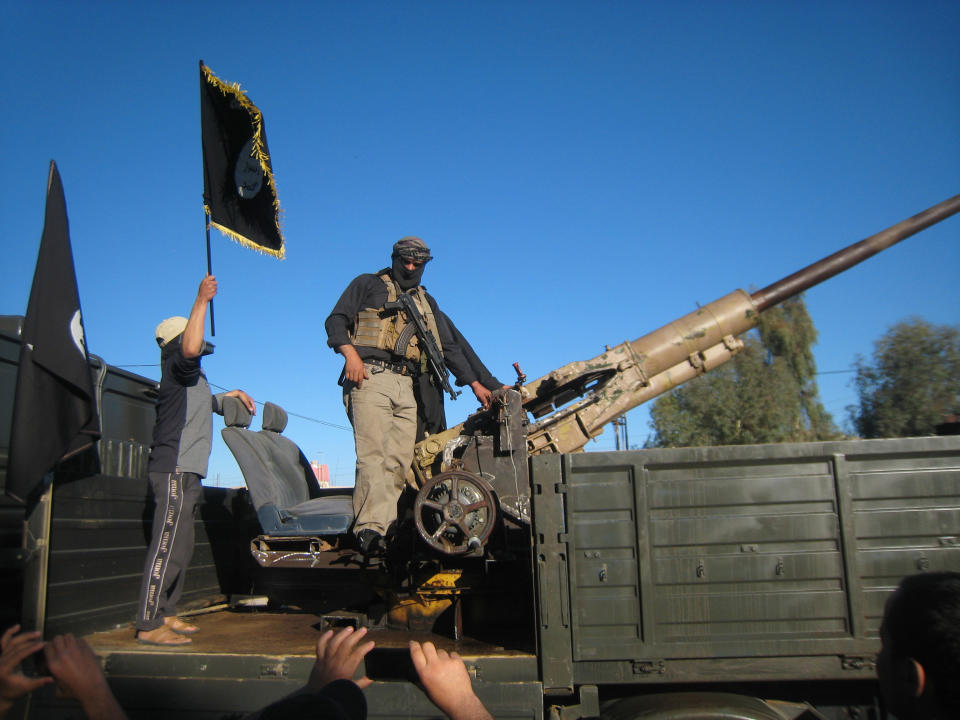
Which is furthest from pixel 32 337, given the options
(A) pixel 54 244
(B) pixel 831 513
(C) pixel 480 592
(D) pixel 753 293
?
(D) pixel 753 293

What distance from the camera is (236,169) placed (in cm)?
508

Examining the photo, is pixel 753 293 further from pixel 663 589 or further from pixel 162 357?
pixel 162 357

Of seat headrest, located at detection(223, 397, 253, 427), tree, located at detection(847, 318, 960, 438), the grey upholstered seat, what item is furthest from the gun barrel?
tree, located at detection(847, 318, 960, 438)

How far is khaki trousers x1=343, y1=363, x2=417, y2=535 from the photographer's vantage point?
14.1 feet

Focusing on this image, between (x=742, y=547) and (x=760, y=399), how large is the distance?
30.5 meters

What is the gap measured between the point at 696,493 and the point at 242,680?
2252 mm

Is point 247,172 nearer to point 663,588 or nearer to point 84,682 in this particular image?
point 663,588

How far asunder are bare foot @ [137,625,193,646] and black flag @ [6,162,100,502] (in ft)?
3.07

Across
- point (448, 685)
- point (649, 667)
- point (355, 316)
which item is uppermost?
point (355, 316)

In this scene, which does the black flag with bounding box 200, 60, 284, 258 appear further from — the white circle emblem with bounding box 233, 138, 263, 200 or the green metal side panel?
the green metal side panel

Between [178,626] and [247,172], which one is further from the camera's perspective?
[247,172]

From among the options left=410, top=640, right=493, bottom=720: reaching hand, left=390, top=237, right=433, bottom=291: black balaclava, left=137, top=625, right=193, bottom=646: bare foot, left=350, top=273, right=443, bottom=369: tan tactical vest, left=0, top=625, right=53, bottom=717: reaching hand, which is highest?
left=390, top=237, right=433, bottom=291: black balaclava

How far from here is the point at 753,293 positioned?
5.78 m

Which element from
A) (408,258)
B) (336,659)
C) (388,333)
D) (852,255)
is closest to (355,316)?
(388,333)
